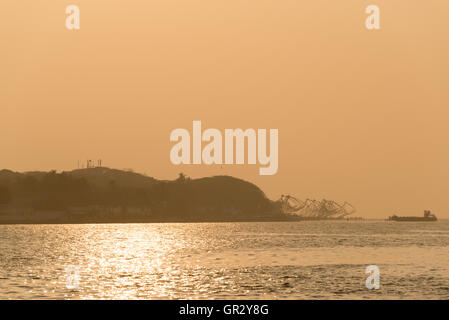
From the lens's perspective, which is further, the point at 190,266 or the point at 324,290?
the point at 190,266

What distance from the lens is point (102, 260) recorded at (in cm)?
12006

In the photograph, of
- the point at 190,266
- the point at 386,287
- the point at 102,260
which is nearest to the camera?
the point at 386,287

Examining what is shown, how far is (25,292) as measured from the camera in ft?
227

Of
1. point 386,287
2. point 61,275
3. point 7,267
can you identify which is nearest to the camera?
point 386,287

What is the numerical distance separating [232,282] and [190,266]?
28.8 m

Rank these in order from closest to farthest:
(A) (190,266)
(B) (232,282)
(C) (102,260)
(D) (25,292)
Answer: (D) (25,292)
(B) (232,282)
(A) (190,266)
(C) (102,260)
